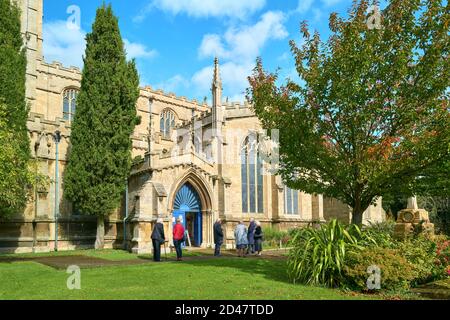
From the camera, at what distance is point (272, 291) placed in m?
9.22

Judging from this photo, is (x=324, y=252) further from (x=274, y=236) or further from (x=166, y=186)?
(x=274, y=236)

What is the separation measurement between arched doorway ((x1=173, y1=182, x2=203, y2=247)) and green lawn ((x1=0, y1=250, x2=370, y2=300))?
10861 millimetres

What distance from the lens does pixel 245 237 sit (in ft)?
62.3

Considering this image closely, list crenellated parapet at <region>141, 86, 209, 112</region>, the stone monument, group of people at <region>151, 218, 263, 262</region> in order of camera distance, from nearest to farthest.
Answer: the stone monument → group of people at <region>151, 218, 263, 262</region> → crenellated parapet at <region>141, 86, 209, 112</region>

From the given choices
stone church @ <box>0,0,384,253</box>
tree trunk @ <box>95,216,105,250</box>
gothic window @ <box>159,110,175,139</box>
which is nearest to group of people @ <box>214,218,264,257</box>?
stone church @ <box>0,0,384,253</box>

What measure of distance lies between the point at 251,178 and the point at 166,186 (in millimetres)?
8448

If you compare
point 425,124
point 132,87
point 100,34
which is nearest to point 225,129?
point 132,87

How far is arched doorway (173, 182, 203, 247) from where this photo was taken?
81.8 feet

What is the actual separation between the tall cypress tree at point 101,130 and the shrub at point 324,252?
14200 mm

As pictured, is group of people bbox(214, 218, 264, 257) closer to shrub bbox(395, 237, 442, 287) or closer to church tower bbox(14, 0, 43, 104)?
shrub bbox(395, 237, 442, 287)

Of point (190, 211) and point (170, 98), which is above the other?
point (170, 98)

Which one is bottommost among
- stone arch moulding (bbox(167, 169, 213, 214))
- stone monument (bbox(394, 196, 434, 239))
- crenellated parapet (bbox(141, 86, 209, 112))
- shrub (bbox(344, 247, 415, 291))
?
shrub (bbox(344, 247, 415, 291))

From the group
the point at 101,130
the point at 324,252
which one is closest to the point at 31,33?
the point at 101,130

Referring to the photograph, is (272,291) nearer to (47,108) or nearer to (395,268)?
(395,268)
